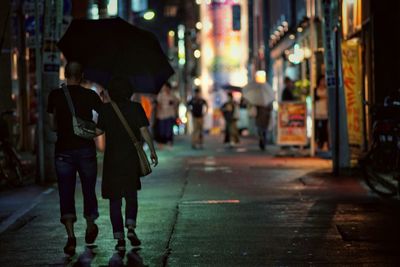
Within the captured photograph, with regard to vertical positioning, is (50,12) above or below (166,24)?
below

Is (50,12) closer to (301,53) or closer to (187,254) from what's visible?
(187,254)

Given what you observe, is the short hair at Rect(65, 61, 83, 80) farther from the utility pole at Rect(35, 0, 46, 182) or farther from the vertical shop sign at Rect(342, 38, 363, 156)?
the vertical shop sign at Rect(342, 38, 363, 156)

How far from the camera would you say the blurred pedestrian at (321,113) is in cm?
2502

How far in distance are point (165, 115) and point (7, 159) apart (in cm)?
1285

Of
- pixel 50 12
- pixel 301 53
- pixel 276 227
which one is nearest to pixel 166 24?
pixel 301 53

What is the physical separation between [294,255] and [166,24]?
8937cm

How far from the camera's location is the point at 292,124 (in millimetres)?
24734

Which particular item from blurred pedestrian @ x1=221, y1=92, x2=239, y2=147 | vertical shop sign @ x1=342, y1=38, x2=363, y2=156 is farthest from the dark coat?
blurred pedestrian @ x1=221, y1=92, x2=239, y2=147

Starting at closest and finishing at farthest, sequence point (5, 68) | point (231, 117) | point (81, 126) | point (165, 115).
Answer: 1. point (81, 126)
2. point (5, 68)
3. point (165, 115)
4. point (231, 117)

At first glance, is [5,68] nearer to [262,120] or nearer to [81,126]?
[262,120]

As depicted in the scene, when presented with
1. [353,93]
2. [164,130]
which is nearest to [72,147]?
[353,93]

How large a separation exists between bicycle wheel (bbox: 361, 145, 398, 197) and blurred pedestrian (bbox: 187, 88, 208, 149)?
588 inches

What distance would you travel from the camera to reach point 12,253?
9.66 m

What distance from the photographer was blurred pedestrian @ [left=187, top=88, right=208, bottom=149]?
3005 centimetres
